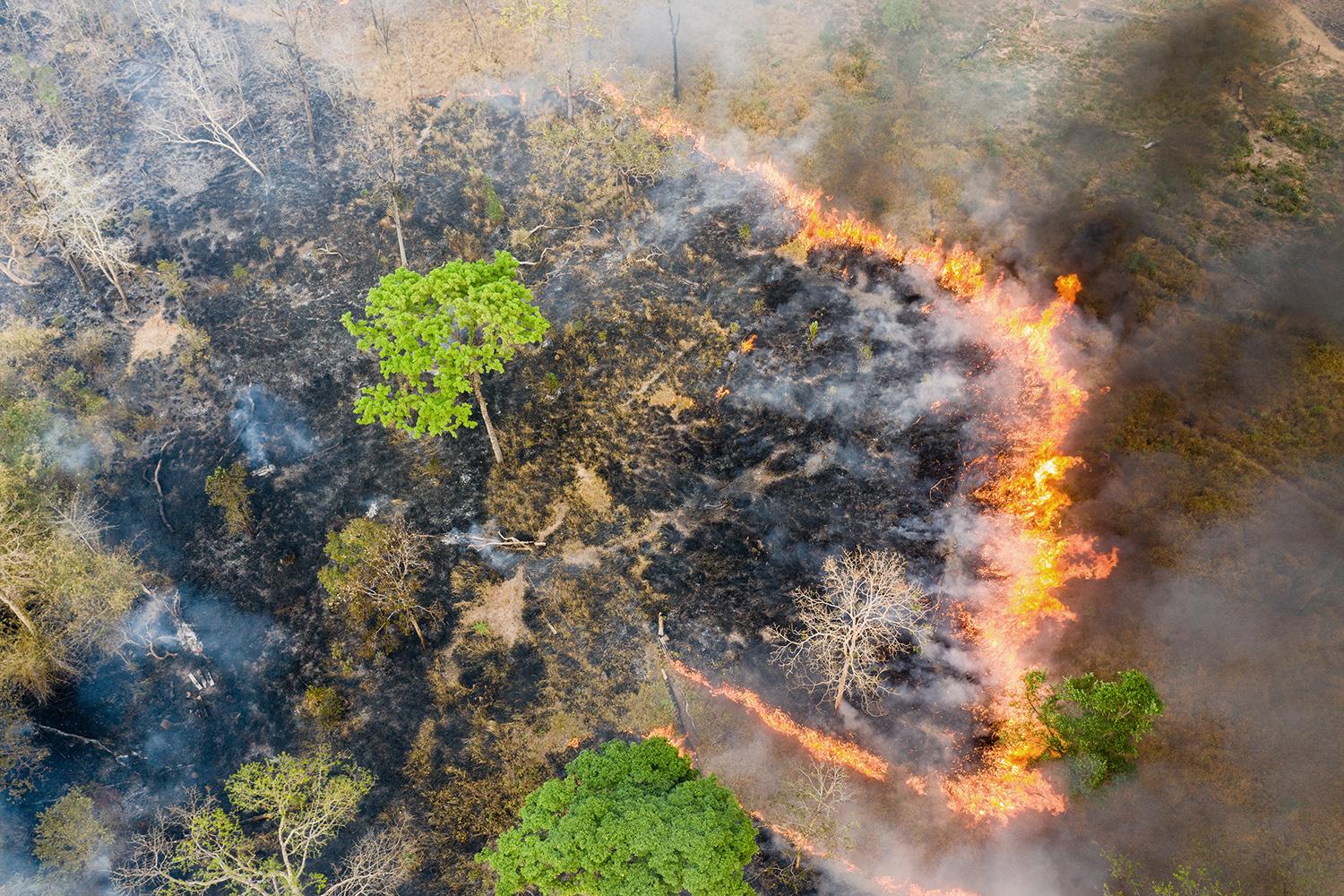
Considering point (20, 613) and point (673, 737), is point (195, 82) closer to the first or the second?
point (20, 613)

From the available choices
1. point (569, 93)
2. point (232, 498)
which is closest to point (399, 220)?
point (569, 93)

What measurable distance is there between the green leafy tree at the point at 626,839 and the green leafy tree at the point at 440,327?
660 inches

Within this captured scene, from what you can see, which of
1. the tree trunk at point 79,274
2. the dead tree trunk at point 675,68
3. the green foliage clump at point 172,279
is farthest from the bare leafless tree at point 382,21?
the tree trunk at point 79,274

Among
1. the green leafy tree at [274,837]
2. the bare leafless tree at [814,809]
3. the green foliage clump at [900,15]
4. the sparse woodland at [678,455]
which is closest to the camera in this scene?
the green leafy tree at [274,837]

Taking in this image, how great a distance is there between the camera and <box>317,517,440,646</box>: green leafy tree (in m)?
37.9

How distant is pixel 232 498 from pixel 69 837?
15.9 m

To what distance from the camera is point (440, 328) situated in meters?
35.6

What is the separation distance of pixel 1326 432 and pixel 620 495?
108 feet

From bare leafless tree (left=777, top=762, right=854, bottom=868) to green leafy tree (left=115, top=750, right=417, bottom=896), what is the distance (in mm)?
14902

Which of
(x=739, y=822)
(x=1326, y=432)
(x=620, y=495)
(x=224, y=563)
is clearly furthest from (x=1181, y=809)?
(x=224, y=563)

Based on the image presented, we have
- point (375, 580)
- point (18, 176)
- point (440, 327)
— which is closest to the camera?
point (440, 327)

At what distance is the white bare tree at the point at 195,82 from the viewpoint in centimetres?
5534

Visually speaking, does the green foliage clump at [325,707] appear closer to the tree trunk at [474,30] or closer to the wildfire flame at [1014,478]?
the wildfire flame at [1014,478]

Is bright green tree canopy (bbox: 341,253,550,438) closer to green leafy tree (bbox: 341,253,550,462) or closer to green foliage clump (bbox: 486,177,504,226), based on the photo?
green leafy tree (bbox: 341,253,550,462)
